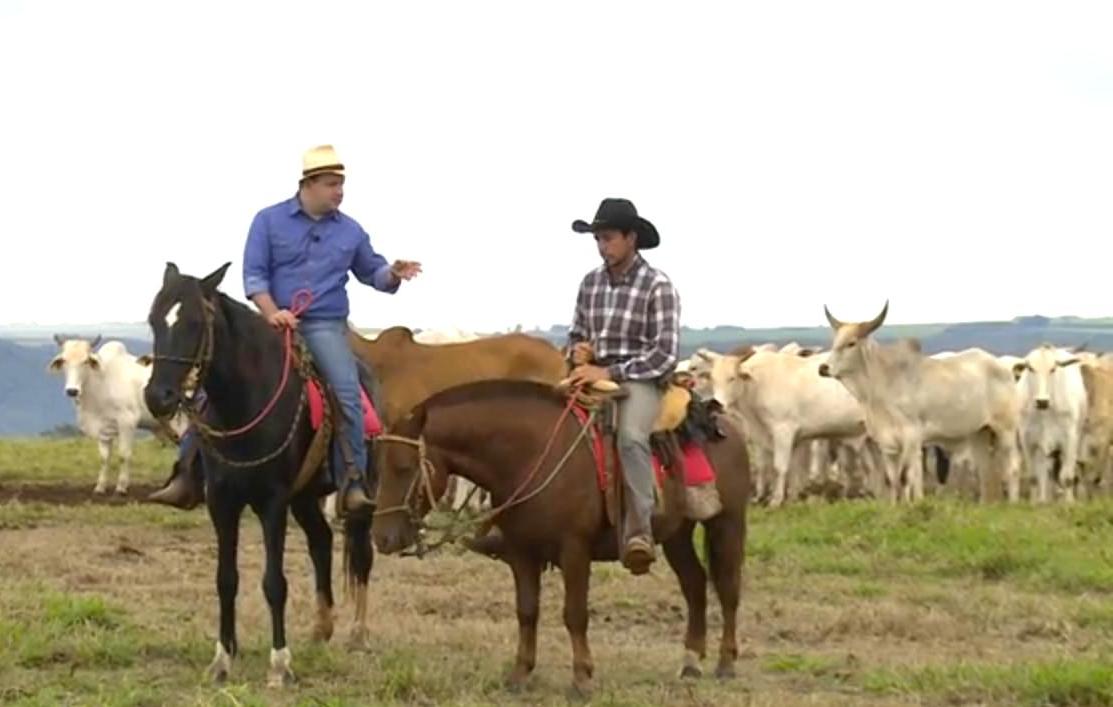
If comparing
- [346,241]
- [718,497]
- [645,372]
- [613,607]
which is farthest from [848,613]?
[346,241]

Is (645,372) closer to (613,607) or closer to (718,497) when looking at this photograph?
(718,497)

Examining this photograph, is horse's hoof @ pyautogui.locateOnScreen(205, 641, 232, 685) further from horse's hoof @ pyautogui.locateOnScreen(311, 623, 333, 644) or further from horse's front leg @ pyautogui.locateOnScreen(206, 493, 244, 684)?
horse's hoof @ pyautogui.locateOnScreen(311, 623, 333, 644)

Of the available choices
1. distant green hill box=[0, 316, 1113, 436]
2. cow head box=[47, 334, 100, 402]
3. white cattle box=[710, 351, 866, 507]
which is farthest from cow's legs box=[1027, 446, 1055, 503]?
distant green hill box=[0, 316, 1113, 436]

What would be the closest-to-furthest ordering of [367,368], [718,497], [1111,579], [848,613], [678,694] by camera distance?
[678,694] → [718,497] → [367,368] → [848,613] → [1111,579]

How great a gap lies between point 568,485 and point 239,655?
6.63 feet

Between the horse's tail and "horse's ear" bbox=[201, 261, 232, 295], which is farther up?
"horse's ear" bbox=[201, 261, 232, 295]

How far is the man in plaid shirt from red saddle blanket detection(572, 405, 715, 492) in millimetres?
108

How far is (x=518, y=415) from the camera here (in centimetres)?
940

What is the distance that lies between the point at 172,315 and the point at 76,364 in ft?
48.7

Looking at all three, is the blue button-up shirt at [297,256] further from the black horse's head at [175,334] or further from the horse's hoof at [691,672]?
the horse's hoof at [691,672]

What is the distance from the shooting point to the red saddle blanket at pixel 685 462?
370 inches

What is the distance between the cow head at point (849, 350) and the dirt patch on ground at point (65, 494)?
24.6ft

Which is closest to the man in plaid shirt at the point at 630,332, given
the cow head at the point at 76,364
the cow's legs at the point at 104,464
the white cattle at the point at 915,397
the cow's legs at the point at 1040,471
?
the white cattle at the point at 915,397

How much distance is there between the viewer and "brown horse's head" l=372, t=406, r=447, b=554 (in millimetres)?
9023
